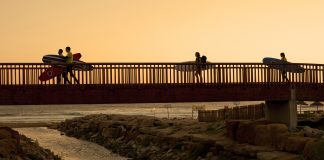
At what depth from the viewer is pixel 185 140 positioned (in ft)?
137

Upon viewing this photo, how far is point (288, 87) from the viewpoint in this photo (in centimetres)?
3853

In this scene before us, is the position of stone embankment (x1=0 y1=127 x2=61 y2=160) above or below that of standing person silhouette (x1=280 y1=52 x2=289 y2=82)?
below

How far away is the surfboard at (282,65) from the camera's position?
127 feet

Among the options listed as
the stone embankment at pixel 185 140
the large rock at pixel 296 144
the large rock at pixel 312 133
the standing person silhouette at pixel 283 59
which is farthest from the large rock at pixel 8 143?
the standing person silhouette at pixel 283 59

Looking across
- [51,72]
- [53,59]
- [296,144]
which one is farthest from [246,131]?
[53,59]

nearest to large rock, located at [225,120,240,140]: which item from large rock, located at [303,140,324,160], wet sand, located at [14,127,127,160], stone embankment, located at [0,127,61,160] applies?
large rock, located at [303,140,324,160]

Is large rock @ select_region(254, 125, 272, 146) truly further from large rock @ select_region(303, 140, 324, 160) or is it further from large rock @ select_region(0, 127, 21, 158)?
large rock @ select_region(0, 127, 21, 158)

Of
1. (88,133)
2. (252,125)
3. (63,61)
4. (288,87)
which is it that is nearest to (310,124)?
→ (288,87)

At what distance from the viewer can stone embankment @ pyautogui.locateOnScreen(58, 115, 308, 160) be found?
104 ft

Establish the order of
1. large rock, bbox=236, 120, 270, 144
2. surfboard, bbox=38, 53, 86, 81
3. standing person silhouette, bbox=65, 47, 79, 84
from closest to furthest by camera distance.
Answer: large rock, bbox=236, 120, 270, 144 → surfboard, bbox=38, 53, 86, 81 → standing person silhouette, bbox=65, 47, 79, 84

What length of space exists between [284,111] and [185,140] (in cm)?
703

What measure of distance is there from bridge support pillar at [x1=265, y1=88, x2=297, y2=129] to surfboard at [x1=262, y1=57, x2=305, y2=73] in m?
1.49

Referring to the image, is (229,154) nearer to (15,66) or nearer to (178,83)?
(178,83)

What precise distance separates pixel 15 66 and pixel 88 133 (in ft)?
114
